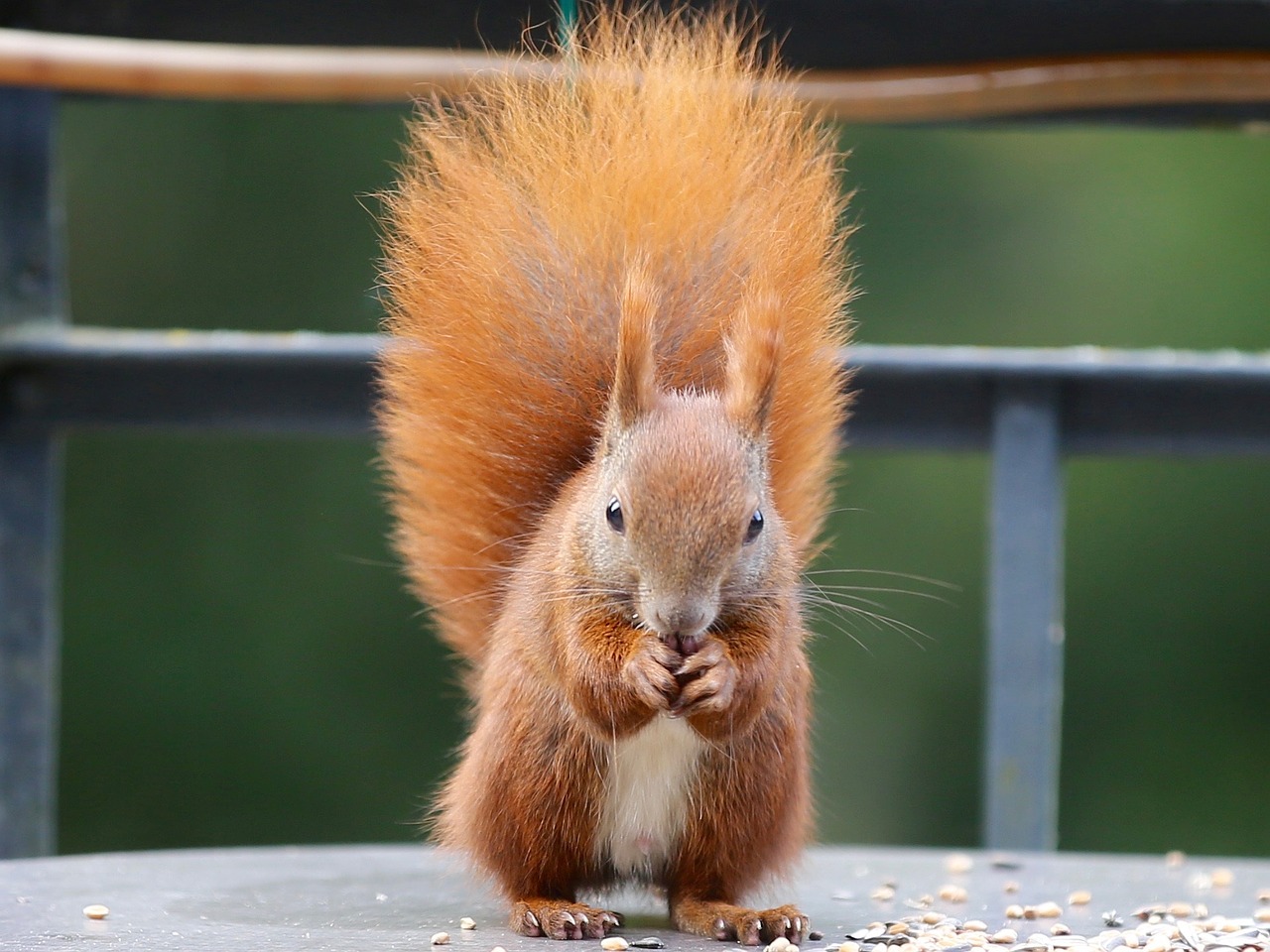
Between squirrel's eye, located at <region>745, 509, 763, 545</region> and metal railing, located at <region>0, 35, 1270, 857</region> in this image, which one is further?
metal railing, located at <region>0, 35, 1270, 857</region>

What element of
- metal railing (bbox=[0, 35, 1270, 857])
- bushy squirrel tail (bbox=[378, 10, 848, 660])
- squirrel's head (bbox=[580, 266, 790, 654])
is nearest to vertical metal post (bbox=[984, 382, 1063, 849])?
metal railing (bbox=[0, 35, 1270, 857])

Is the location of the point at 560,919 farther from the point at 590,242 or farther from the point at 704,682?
the point at 590,242

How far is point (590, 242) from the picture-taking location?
157cm

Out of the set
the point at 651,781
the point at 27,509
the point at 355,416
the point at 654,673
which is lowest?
the point at 651,781

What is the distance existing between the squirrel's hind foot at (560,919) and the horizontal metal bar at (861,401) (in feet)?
2.85

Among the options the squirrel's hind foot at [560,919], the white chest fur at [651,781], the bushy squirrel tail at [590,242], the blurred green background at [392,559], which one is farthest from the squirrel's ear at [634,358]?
the blurred green background at [392,559]

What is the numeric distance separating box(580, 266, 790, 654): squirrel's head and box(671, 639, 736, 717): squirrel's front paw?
18 millimetres

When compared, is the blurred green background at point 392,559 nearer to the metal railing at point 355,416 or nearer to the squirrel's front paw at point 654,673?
the metal railing at point 355,416

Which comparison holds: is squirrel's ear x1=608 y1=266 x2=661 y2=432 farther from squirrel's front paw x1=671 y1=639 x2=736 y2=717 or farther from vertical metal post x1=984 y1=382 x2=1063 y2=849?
vertical metal post x1=984 y1=382 x2=1063 y2=849

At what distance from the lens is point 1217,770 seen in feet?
14.0

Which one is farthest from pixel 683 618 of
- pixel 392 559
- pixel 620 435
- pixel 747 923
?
pixel 392 559

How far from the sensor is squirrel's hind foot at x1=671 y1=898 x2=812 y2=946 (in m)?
1.49

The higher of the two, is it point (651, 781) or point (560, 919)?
point (651, 781)

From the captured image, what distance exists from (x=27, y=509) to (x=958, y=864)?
124 cm
